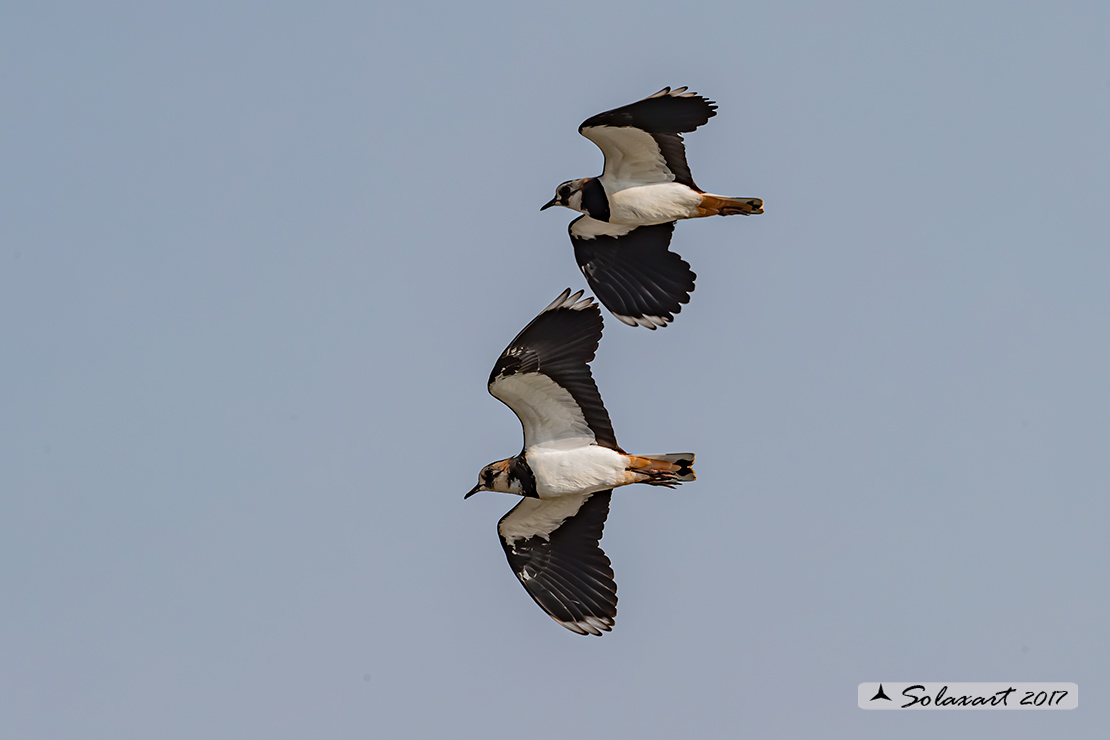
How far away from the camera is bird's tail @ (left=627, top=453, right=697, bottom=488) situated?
17062 mm

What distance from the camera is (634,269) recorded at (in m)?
18.7

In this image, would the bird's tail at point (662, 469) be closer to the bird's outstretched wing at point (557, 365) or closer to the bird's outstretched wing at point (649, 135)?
the bird's outstretched wing at point (557, 365)

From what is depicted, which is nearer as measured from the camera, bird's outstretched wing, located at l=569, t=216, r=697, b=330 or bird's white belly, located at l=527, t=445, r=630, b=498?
bird's white belly, located at l=527, t=445, r=630, b=498

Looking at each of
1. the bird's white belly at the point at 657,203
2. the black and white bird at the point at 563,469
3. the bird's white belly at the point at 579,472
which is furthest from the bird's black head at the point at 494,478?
the bird's white belly at the point at 657,203

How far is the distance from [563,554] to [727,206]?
160 inches

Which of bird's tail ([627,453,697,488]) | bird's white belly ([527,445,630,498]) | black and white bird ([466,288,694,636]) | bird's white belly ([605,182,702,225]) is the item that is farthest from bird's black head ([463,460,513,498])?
bird's white belly ([605,182,702,225])

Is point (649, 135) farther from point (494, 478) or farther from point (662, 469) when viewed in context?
point (494, 478)

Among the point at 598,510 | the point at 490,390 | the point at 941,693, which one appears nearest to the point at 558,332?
the point at 490,390

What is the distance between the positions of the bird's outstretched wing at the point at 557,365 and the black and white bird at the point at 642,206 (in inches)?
49.7

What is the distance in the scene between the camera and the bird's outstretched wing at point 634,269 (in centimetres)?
1828

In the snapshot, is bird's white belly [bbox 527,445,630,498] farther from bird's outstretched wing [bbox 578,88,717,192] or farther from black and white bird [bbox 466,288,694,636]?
bird's outstretched wing [bbox 578,88,717,192]

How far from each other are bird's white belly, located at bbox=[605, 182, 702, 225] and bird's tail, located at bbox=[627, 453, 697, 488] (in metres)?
2.87

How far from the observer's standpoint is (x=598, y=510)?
696 inches

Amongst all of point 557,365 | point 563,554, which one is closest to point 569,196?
point 557,365
